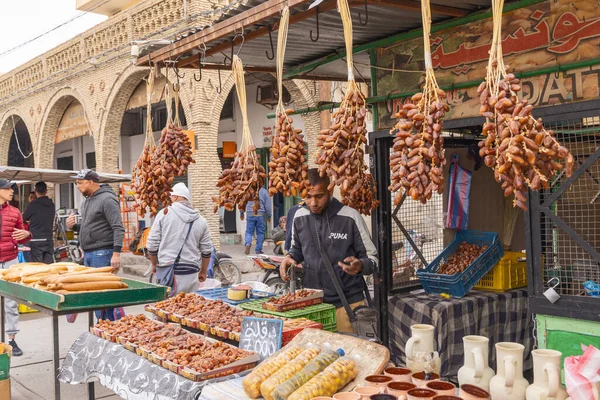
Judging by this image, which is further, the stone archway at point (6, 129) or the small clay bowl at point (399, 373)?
the stone archway at point (6, 129)

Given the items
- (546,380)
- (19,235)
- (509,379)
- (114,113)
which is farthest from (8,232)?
(114,113)

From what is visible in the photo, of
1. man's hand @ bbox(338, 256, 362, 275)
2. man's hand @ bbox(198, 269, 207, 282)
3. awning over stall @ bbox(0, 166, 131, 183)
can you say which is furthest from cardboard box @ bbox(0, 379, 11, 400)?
awning over stall @ bbox(0, 166, 131, 183)

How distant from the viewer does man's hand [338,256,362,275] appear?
4703mm

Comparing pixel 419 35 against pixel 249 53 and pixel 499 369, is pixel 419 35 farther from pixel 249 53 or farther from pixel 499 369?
pixel 499 369

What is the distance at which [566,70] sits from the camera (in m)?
3.89

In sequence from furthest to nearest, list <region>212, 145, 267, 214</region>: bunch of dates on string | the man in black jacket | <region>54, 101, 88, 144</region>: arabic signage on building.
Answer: <region>54, 101, 88, 144</region>: arabic signage on building → the man in black jacket → <region>212, 145, 267, 214</region>: bunch of dates on string

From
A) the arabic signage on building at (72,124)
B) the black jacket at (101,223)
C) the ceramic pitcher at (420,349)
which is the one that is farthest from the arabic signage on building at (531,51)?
the arabic signage on building at (72,124)

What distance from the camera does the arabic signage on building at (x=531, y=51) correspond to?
379 centimetres

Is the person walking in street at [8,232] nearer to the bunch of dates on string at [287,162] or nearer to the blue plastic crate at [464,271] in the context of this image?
the blue plastic crate at [464,271]

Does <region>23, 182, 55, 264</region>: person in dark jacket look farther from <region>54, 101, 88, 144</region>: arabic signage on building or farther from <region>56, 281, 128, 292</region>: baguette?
→ <region>54, 101, 88, 144</region>: arabic signage on building

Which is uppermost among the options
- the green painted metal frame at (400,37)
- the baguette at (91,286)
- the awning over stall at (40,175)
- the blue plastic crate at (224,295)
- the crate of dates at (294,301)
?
the green painted metal frame at (400,37)

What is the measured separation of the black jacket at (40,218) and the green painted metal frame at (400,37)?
5991 mm

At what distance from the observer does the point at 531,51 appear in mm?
4066

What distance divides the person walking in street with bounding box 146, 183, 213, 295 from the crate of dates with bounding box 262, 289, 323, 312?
2.58 meters
